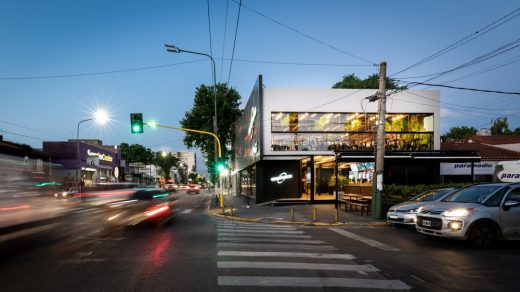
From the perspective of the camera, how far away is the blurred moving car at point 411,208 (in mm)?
15062

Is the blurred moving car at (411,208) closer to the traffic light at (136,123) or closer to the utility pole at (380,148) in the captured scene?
the utility pole at (380,148)

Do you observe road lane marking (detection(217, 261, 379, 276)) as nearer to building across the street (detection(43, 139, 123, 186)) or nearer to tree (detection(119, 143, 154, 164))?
building across the street (detection(43, 139, 123, 186))

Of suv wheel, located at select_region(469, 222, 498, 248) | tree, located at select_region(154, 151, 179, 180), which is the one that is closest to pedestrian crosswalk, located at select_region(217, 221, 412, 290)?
suv wheel, located at select_region(469, 222, 498, 248)

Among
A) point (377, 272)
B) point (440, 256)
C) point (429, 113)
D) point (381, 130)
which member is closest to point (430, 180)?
point (429, 113)

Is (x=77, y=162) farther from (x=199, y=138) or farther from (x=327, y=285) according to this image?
(x=327, y=285)

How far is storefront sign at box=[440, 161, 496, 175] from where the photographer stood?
94.9 feet

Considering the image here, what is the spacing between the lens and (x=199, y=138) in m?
54.9

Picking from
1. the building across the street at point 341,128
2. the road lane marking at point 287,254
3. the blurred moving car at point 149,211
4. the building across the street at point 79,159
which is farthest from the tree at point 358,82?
the road lane marking at point 287,254

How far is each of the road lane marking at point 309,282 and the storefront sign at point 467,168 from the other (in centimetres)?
2550

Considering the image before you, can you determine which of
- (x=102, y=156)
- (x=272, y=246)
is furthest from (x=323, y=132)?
(x=102, y=156)

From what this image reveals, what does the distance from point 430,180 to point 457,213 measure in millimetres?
20591

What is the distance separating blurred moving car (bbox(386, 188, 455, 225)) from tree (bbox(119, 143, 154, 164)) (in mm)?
109275

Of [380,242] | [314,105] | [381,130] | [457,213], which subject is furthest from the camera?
[314,105]

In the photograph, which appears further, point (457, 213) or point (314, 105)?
point (314, 105)
